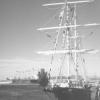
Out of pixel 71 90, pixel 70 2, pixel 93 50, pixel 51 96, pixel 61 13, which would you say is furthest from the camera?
pixel 51 96

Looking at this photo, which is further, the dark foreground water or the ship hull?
the dark foreground water

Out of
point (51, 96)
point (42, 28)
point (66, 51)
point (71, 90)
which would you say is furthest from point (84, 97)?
point (51, 96)

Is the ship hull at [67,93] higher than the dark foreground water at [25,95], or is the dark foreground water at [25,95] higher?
the ship hull at [67,93]

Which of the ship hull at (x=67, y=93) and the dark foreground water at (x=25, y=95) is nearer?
the ship hull at (x=67, y=93)

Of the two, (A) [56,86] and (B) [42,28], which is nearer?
(A) [56,86]

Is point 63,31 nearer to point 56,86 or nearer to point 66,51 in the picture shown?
point 66,51

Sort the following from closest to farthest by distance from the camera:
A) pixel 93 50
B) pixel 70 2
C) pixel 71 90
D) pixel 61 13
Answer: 1. pixel 71 90
2. pixel 61 13
3. pixel 70 2
4. pixel 93 50

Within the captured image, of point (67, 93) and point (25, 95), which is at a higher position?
point (67, 93)

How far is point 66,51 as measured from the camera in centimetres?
4897

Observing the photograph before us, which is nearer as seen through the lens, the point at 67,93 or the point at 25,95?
the point at 67,93

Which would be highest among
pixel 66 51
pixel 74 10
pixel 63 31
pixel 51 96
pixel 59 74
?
pixel 74 10

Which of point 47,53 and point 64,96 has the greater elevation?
point 47,53

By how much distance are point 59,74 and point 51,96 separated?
70.2 ft

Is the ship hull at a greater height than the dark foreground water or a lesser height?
greater
